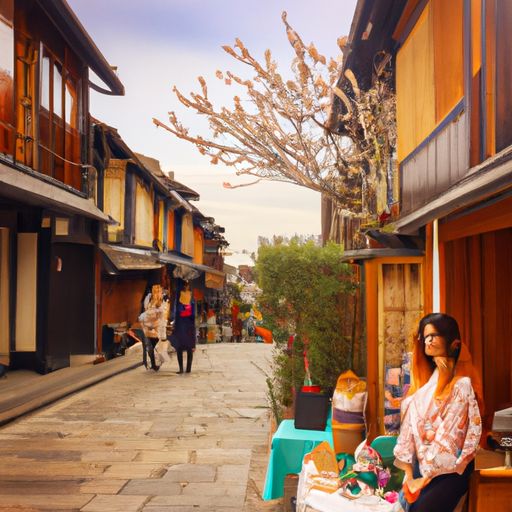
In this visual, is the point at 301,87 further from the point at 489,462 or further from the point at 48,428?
the point at 489,462

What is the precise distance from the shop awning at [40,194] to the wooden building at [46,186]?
1.3 inches

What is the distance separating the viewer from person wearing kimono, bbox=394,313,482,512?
4.14m

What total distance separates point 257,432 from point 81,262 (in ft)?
34.5

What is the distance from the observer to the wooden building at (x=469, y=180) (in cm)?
583

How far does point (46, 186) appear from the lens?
14062mm

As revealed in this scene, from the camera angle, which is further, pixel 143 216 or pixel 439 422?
pixel 143 216

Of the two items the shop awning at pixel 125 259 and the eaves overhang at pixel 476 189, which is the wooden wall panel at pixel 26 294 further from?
the eaves overhang at pixel 476 189

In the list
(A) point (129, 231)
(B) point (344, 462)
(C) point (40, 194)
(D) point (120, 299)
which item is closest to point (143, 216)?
(A) point (129, 231)

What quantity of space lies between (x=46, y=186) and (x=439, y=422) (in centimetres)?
1126

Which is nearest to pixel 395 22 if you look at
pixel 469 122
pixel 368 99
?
pixel 368 99

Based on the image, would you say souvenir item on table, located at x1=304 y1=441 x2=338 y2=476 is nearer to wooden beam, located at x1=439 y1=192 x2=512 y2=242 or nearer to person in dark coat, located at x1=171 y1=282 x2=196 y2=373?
wooden beam, located at x1=439 y1=192 x2=512 y2=242

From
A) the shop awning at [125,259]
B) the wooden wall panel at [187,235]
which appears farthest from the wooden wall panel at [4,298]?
the wooden wall panel at [187,235]

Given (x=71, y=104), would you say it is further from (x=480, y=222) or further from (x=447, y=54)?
(x=480, y=222)

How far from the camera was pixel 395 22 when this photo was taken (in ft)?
32.5
